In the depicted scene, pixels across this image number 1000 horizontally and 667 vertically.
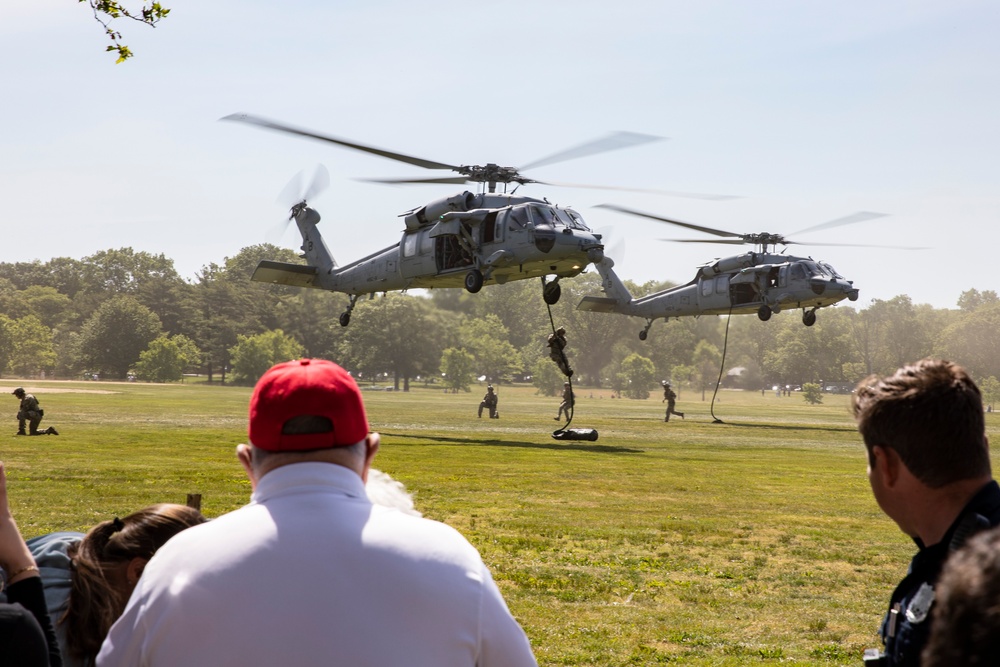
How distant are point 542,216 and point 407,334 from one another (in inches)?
2761

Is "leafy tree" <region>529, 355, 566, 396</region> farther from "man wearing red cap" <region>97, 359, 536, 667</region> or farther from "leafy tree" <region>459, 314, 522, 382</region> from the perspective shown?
"man wearing red cap" <region>97, 359, 536, 667</region>

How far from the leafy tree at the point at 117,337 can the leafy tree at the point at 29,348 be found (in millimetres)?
3173

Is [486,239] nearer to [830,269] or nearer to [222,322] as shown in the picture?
[830,269]

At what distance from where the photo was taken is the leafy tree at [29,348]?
98.1 metres

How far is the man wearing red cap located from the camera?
2.14 meters

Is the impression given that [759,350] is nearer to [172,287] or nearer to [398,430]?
[172,287]

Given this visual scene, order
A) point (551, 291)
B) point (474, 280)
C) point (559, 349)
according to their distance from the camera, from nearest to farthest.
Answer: point (559, 349), point (474, 280), point (551, 291)

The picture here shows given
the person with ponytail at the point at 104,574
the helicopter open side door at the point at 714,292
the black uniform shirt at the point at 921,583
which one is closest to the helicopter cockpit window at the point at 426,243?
the helicopter open side door at the point at 714,292

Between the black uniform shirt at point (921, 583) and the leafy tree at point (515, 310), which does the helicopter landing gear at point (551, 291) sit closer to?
the black uniform shirt at point (921, 583)

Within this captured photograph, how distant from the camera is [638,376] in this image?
356 ft

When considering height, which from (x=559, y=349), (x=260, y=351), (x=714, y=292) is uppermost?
(x=714, y=292)

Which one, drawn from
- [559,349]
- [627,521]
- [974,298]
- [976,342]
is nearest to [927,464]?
[627,521]

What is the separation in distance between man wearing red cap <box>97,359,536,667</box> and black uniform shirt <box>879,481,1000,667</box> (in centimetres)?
90

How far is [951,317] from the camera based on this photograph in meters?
130
